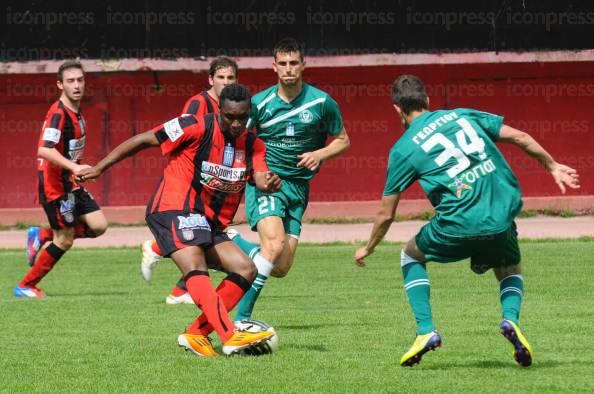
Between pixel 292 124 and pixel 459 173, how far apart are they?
2954 mm

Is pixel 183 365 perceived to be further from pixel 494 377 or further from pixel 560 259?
pixel 560 259

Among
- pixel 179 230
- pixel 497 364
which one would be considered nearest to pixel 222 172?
pixel 179 230

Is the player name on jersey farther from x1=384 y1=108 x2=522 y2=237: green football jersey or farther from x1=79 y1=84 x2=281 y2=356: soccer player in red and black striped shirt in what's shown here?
x1=79 y1=84 x2=281 y2=356: soccer player in red and black striped shirt

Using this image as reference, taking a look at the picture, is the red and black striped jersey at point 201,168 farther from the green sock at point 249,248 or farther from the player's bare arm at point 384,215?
the green sock at point 249,248

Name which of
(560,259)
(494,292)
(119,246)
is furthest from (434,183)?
(119,246)

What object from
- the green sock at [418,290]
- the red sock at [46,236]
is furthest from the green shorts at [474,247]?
the red sock at [46,236]

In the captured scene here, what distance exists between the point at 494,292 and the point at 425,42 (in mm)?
10967

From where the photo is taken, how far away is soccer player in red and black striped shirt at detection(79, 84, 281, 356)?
805 centimetres

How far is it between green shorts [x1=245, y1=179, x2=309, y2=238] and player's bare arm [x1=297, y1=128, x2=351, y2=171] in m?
0.30

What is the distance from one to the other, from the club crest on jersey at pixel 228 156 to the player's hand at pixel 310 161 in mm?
918

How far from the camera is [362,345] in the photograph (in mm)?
8398

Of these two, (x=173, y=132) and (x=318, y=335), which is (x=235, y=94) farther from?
(x=318, y=335)

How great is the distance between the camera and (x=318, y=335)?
906 cm

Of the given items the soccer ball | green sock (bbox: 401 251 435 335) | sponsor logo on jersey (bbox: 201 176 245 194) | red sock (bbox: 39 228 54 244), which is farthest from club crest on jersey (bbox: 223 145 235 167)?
red sock (bbox: 39 228 54 244)
